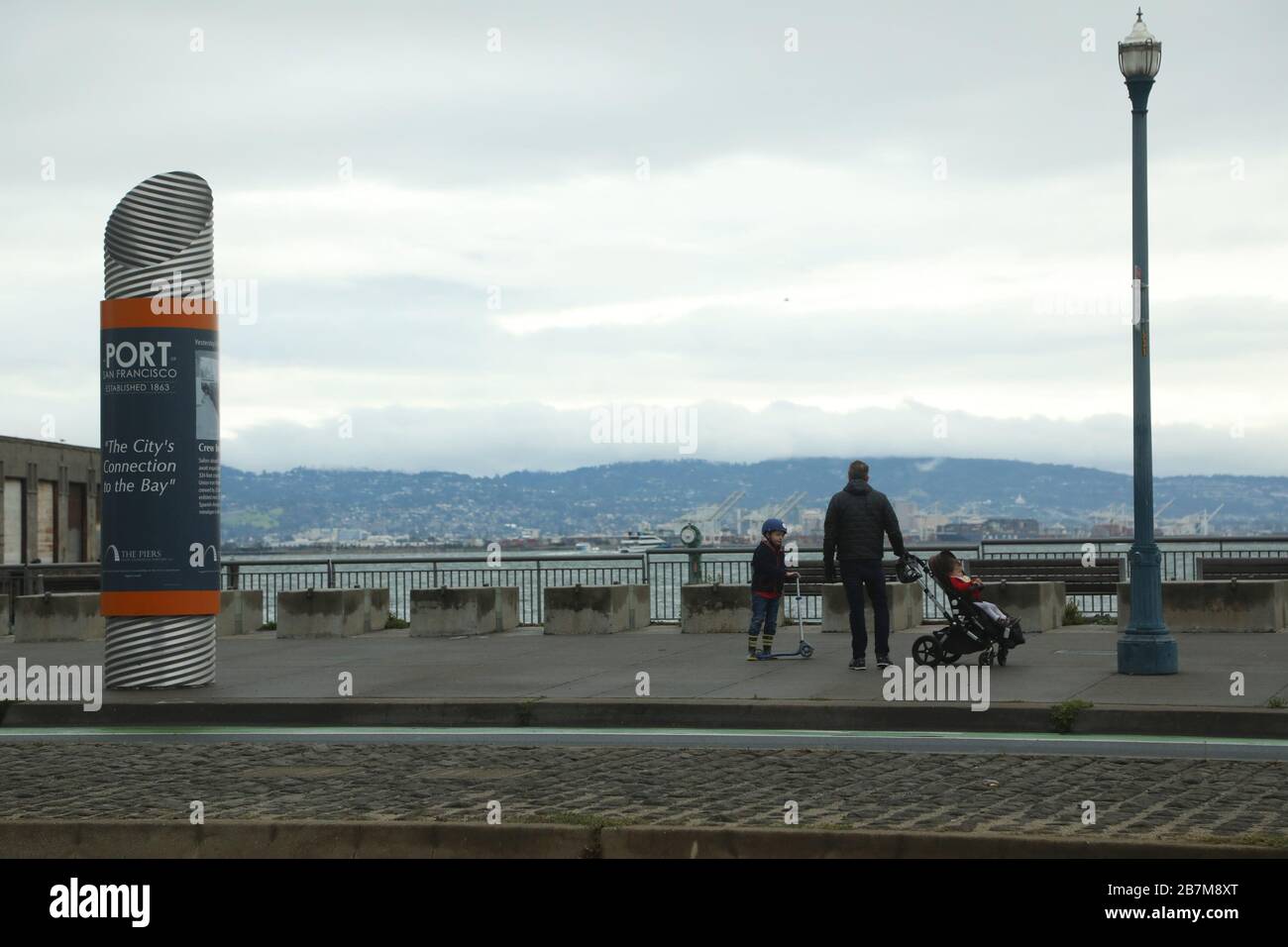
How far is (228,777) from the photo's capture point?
11.5 m

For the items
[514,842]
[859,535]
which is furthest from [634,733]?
[514,842]

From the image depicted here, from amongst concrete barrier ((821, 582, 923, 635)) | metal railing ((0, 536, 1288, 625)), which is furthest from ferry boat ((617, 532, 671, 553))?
concrete barrier ((821, 582, 923, 635))

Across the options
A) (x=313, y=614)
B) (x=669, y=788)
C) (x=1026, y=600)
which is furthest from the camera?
(x=313, y=614)

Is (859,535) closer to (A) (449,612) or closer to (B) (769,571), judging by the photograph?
(B) (769,571)

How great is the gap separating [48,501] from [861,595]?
Answer: 48428 millimetres

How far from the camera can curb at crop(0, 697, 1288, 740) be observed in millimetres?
13117

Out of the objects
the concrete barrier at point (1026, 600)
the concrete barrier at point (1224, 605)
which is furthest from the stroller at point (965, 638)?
the concrete barrier at point (1026, 600)

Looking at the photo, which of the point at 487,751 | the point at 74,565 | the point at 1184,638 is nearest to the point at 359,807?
the point at 487,751

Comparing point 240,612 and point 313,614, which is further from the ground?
point 313,614

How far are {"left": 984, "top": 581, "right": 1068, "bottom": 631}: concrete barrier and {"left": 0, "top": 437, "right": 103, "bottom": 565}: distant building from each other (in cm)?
4073

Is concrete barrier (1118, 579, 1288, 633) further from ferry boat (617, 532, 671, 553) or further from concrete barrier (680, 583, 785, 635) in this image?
ferry boat (617, 532, 671, 553)

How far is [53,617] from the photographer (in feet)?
82.5
